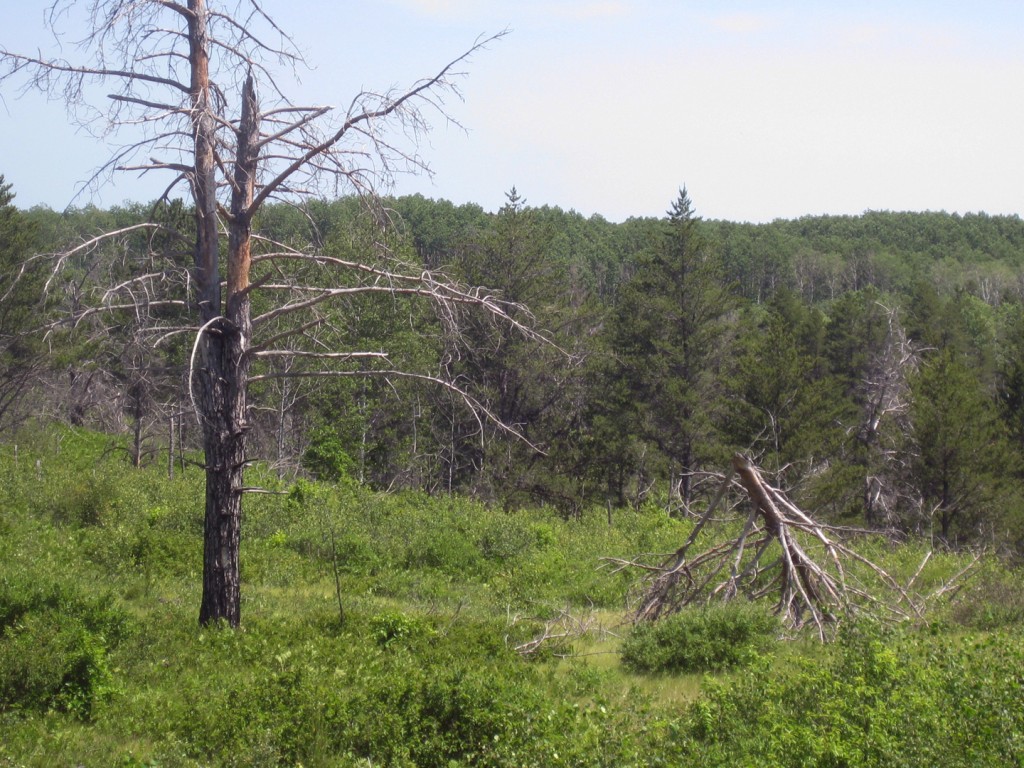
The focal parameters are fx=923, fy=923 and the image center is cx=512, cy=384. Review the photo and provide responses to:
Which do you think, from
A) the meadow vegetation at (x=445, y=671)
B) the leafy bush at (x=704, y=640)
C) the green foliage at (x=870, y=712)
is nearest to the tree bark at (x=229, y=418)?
the meadow vegetation at (x=445, y=671)

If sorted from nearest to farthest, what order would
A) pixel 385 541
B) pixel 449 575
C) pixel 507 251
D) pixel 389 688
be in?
pixel 389 688
pixel 449 575
pixel 385 541
pixel 507 251

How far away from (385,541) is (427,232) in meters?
60.0

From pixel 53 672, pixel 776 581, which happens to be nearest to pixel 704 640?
pixel 776 581

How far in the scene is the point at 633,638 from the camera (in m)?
8.91

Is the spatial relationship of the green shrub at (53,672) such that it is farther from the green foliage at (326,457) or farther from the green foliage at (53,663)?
the green foliage at (326,457)

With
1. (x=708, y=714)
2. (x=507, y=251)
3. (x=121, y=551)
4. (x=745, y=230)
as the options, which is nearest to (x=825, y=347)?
(x=507, y=251)

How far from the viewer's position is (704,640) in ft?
27.8

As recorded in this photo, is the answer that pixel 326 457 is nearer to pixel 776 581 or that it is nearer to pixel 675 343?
pixel 675 343

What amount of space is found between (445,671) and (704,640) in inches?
110

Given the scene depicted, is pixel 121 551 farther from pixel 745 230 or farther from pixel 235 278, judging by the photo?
pixel 745 230

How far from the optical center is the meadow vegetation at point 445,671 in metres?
5.44

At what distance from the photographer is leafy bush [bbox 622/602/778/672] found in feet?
27.5

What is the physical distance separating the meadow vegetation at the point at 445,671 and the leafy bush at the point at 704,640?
0.9 inches

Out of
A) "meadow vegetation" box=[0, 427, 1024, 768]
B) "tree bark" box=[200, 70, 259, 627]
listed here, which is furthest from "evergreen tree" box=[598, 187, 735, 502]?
"tree bark" box=[200, 70, 259, 627]
